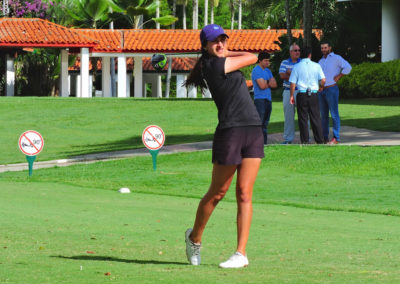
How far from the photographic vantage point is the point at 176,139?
990 inches

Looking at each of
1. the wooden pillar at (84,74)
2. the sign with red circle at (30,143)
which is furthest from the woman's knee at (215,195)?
the wooden pillar at (84,74)

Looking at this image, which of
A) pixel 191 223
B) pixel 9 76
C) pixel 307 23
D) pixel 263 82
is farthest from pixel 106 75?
pixel 191 223

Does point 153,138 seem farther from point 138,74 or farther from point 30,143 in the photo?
point 138,74

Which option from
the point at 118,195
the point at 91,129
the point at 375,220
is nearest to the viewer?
the point at 375,220

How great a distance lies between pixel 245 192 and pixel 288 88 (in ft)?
38.9

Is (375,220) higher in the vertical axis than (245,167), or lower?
lower

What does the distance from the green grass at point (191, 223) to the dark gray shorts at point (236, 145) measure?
2.75 feet

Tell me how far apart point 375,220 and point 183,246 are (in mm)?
3016

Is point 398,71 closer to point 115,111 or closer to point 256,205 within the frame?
point 115,111

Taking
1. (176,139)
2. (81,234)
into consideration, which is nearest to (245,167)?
(81,234)

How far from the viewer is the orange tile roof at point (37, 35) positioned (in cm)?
4953

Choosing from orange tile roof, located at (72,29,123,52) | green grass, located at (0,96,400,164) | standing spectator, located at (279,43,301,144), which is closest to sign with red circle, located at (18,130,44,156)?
green grass, located at (0,96,400,164)

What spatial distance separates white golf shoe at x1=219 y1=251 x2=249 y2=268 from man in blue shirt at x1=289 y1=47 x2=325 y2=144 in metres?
11.1

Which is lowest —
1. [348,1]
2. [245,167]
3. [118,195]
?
[118,195]
